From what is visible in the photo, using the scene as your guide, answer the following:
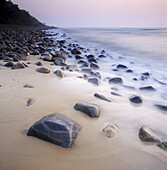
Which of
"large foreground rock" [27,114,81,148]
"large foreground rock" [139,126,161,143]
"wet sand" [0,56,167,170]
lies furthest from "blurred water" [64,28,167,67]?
"large foreground rock" [27,114,81,148]

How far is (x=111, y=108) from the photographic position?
1.74 metres

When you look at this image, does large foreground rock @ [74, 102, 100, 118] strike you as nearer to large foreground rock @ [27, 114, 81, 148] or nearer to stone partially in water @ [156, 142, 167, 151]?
large foreground rock @ [27, 114, 81, 148]

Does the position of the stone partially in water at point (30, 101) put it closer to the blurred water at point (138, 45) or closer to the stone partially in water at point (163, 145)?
the stone partially in water at point (163, 145)

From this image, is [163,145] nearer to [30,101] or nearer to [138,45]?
[30,101]

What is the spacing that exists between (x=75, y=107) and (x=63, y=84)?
0.89m

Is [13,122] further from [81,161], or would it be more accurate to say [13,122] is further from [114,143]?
[114,143]

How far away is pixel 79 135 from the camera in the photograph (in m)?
1.21

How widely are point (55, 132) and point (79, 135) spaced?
0.24m

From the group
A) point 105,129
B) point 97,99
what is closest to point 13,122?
point 105,129

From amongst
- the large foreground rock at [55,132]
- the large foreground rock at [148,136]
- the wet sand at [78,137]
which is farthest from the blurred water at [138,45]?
the large foreground rock at [55,132]

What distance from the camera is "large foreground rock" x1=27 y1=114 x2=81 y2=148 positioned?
3.48ft

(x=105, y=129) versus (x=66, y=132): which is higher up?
(x=66, y=132)

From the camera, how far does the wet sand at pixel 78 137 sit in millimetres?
945

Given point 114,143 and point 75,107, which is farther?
point 75,107
